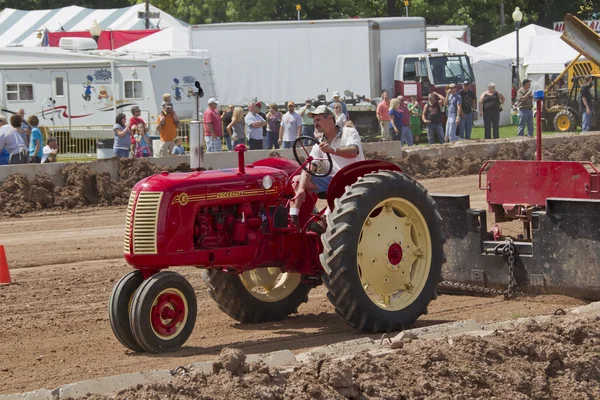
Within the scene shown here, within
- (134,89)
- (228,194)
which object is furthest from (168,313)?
(134,89)

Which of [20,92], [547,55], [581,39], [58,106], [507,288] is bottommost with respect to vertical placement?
[507,288]

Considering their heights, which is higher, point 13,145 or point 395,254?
point 13,145

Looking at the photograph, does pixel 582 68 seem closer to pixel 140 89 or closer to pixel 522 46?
pixel 522 46

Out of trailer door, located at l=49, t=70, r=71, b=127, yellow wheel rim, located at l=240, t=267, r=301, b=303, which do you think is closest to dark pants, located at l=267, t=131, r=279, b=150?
trailer door, located at l=49, t=70, r=71, b=127

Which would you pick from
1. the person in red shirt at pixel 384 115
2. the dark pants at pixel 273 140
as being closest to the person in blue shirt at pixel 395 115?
the person in red shirt at pixel 384 115

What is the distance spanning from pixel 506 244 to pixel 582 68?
24119 millimetres

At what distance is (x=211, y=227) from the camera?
7.75 m

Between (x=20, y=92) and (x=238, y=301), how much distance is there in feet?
61.2

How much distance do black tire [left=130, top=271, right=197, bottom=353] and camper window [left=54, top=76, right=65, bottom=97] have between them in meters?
19.1

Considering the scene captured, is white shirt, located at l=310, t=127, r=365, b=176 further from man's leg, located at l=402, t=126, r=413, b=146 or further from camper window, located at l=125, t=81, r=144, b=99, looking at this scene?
camper window, located at l=125, t=81, r=144, b=99

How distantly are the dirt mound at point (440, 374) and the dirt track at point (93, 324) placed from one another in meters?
1.44

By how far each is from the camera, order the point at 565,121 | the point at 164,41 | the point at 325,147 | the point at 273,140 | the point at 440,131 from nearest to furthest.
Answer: the point at 325,147
the point at 273,140
the point at 440,131
the point at 565,121
the point at 164,41

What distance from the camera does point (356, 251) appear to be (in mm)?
7730

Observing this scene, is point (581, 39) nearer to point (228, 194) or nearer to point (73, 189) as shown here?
point (73, 189)
